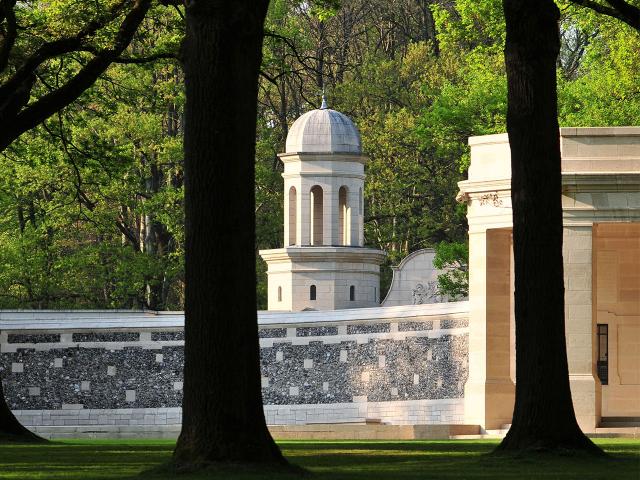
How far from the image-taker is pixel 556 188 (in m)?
20.2

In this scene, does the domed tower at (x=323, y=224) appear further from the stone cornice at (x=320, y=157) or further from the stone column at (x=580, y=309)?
the stone column at (x=580, y=309)

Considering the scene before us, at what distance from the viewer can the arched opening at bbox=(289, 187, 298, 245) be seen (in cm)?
5544

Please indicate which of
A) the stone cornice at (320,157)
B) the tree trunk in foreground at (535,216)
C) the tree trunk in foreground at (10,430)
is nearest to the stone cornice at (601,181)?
the tree trunk in foreground at (10,430)

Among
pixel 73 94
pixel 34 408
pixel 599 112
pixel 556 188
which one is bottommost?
pixel 34 408

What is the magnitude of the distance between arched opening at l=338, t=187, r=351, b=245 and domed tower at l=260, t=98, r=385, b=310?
56 mm

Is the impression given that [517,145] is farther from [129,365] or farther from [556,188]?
[129,365]

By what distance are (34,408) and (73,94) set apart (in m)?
19.2

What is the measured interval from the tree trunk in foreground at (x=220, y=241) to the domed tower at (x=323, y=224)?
3808cm

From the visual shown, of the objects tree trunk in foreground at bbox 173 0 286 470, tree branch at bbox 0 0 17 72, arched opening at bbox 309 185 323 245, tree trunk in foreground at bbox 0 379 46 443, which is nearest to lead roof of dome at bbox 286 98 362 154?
arched opening at bbox 309 185 323 245

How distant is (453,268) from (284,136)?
17.1 metres

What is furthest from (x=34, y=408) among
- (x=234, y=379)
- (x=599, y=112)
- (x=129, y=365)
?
(x=234, y=379)

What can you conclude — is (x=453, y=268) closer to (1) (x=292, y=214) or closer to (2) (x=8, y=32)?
(1) (x=292, y=214)

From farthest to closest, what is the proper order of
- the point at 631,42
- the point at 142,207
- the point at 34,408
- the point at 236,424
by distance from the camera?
the point at 142,207, the point at 631,42, the point at 34,408, the point at 236,424

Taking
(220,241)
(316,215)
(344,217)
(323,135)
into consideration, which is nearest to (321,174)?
(323,135)
